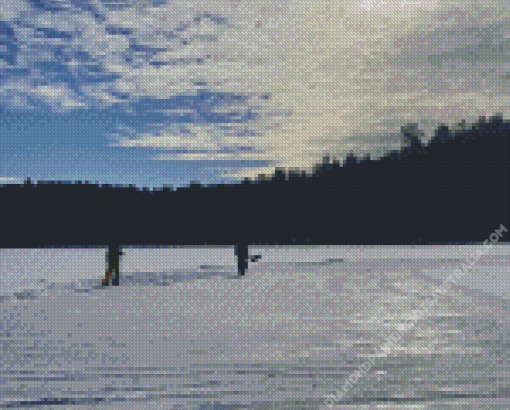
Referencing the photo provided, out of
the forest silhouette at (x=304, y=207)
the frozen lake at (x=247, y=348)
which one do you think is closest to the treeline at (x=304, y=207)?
the forest silhouette at (x=304, y=207)

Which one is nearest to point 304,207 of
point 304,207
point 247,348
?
point 304,207

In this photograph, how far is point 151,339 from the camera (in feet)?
19.5

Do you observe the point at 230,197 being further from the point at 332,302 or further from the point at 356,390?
the point at 356,390

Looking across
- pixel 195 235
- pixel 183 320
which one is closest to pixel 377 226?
pixel 195 235

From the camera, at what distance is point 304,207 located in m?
20.1

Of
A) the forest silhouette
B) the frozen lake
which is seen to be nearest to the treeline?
the forest silhouette

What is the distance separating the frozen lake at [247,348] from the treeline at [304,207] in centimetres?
529

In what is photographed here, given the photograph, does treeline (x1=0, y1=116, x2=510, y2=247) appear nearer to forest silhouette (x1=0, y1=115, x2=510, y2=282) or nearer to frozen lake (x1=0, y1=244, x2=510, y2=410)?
forest silhouette (x1=0, y1=115, x2=510, y2=282)

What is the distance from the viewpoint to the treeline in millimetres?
18062

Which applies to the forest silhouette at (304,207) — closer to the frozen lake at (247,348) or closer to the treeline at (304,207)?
the treeline at (304,207)

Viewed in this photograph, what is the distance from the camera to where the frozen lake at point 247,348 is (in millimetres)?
4047

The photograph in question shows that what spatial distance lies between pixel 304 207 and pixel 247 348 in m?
14.8

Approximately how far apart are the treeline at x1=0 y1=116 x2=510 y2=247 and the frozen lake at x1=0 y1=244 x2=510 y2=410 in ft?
17.3

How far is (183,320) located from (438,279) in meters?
8.40
